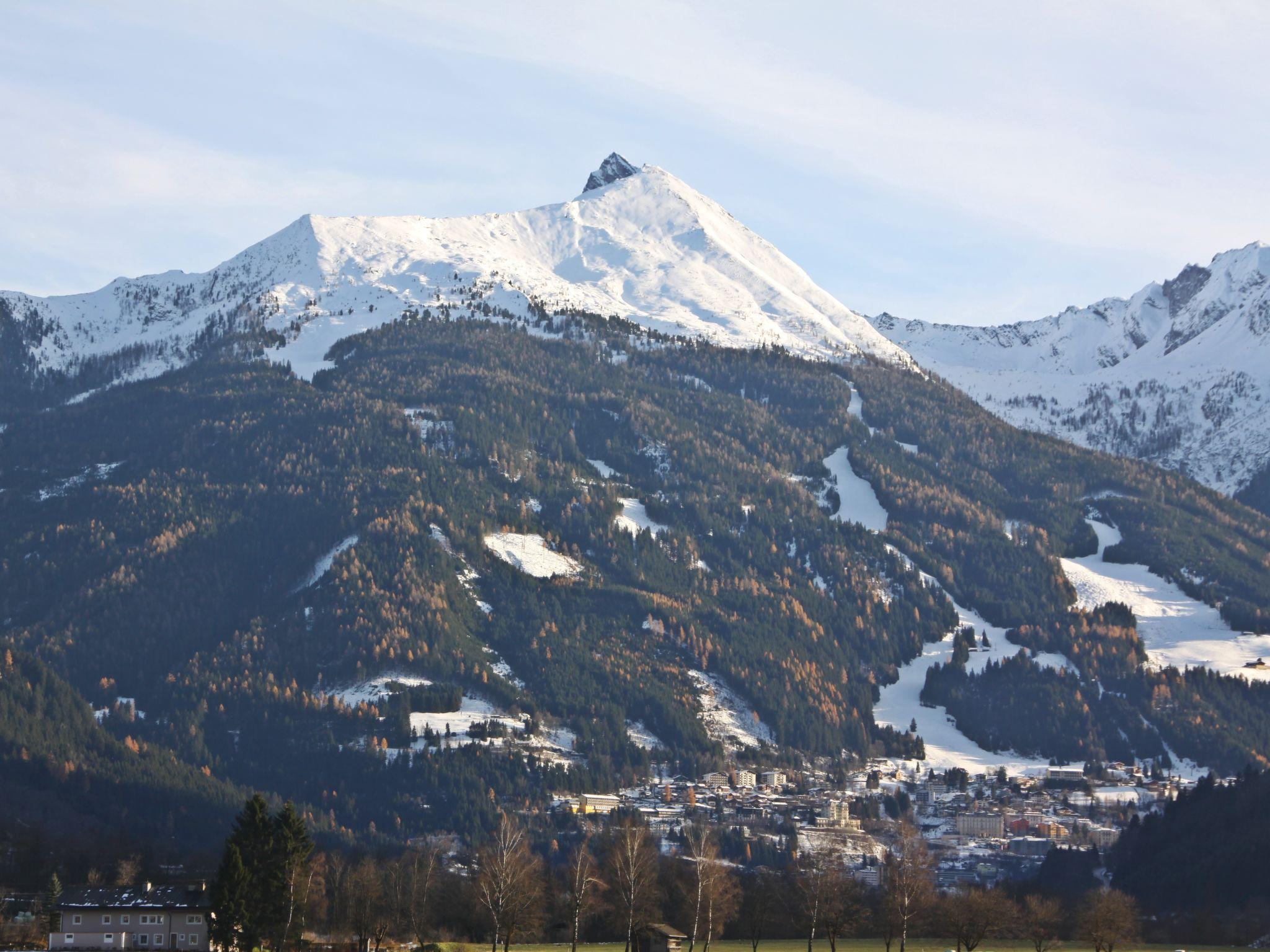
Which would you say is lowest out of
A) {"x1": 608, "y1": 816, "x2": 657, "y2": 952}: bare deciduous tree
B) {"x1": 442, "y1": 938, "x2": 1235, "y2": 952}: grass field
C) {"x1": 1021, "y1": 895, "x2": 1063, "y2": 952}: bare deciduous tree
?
{"x1": 442, "y1": 938, "x2": 1235, "y2": 952}: grass field

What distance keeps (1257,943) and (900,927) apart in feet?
128

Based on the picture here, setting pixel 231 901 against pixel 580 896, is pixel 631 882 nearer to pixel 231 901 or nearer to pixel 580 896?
pixel 580 896

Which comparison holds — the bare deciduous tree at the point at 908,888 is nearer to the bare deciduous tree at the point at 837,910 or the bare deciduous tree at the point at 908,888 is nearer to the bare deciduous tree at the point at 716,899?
the bare deciduous tree at the point at 837,910

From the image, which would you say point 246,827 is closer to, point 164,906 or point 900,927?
point 164,906

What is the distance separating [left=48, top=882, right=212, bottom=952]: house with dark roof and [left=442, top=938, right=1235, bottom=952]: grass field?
25448 mm

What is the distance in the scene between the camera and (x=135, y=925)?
18162cm

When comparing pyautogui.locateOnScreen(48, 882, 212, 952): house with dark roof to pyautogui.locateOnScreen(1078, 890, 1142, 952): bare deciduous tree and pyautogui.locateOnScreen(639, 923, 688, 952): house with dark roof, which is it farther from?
pyautogui.locateOnScreen(1078, 890, 1142, 952): bare deciduous tree

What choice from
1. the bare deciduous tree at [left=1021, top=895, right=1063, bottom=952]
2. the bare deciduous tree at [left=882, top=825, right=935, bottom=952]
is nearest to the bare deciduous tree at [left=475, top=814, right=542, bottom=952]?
the bare deciduous tree at [left=882, top=825, right=935, bottom=952]

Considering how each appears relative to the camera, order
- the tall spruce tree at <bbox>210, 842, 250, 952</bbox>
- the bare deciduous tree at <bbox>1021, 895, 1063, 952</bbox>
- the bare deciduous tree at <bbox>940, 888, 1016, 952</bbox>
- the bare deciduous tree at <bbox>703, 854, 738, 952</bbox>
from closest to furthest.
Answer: the tall spruce tree at <bbox>210, 842, 250, 952</bbox>
the bare deciduous tree at <bbox>940, 888, 1016, 952</bbox>
the bare deciduous tree at <bbox>703, 854, 738, 952</bbox>
the bare deciduous tree at <bbox>1021, 895, 1063, 952</bbox>

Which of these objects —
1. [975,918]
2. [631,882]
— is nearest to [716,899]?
[631,882]

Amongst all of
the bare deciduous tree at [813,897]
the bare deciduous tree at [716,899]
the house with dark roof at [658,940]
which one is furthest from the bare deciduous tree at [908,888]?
the house with dark roof at [658,940]

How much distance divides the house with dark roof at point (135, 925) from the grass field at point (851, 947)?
25448 millimetres

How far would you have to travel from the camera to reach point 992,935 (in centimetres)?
18900

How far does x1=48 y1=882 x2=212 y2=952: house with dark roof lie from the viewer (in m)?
180
